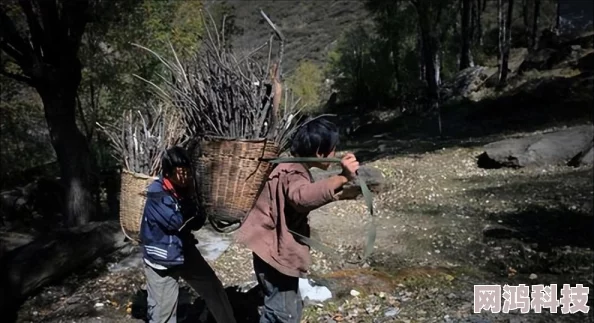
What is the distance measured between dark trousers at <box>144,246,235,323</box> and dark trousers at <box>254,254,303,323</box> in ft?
2.12

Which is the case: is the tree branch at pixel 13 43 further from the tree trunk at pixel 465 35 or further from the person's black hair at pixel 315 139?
the tree trunk at pixel 465 35

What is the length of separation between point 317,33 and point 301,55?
407 centimetres

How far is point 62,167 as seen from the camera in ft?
29.4

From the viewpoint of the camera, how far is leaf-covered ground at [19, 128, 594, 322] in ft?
17.5

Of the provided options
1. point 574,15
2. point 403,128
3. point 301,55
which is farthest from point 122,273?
point 301,55

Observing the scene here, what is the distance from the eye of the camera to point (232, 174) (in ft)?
10.6

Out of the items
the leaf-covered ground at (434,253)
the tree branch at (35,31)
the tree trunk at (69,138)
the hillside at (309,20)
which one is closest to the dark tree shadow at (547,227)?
the leaf-covered ground at (434,253)

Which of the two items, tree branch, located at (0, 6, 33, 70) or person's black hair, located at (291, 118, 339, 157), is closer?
person's black hair, located at (291, 118, 339, 157)

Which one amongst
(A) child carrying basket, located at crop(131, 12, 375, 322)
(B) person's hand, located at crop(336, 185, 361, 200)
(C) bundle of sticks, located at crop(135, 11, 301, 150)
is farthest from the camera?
(C) bundle of sticks, located at crop(135, 11, 301, 150)

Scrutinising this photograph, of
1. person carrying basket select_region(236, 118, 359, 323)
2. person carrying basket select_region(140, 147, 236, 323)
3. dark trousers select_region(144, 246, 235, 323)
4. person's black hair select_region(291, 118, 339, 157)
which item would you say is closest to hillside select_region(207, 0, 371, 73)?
dark trousers select_region(144, 246, 235, 323)

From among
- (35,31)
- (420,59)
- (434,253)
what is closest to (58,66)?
(35,31)

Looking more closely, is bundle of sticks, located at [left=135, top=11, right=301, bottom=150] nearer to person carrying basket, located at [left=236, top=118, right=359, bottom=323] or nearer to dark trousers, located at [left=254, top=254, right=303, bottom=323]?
person carrying basket, located at [left=236, top=118, right=359, bottom=323]

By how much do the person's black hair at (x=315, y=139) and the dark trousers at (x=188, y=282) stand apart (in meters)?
1.16

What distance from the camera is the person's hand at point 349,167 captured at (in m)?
2.94
